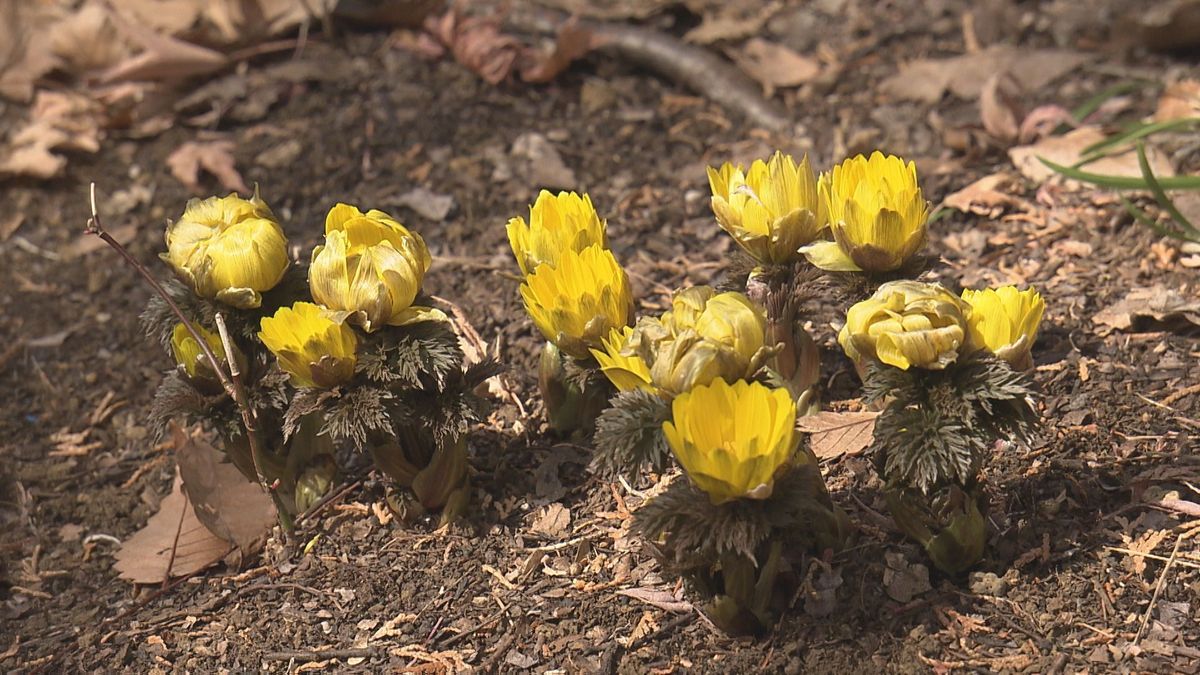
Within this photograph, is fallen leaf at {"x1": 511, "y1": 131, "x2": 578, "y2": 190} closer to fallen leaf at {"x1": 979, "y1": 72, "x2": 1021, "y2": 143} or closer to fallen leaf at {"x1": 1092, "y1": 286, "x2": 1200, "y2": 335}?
fallen leaf at {"x1": 979, "y1": 72, "x2": 1021, "y2": 143}

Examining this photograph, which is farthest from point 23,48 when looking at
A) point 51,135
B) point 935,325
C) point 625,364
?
point 935,325

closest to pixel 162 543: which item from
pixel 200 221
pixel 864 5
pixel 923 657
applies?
pixel 200 221

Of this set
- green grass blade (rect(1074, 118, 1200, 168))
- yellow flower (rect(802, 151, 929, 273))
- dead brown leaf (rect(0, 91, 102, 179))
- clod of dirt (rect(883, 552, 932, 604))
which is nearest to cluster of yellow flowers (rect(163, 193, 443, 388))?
yellow flower (rect(802, 151, 929, 273))

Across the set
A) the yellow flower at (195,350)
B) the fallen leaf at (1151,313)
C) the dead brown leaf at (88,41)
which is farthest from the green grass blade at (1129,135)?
the dead brown leaf at (88,41)

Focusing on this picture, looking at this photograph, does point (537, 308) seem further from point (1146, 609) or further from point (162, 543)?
point (1146, 609)

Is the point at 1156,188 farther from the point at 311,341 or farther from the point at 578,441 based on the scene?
the point at 311,341
